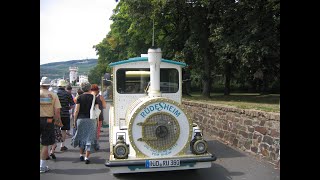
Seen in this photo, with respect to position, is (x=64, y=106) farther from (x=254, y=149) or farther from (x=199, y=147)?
(x=254, y=149)

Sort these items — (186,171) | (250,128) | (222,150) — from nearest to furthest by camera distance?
(186,171), (250,128), (222,150)

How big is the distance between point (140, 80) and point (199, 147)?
8.78 feet

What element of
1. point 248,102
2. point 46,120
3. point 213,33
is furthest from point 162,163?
point 213,33

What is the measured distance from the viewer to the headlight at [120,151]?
584 cm

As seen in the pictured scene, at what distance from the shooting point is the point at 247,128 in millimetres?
8336

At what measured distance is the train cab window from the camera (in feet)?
26.7

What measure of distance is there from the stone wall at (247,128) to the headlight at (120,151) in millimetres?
1332

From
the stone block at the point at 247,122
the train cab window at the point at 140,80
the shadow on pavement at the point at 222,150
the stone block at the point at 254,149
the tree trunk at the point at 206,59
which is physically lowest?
the shadow on pavement at the point at 222,150

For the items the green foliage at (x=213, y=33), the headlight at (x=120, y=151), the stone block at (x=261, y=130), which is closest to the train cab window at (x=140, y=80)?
the stone block at (x=261, y=130)

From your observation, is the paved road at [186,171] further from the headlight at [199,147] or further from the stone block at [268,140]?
the headlight at [199,147]

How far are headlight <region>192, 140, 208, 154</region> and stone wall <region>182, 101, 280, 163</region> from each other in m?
0.62

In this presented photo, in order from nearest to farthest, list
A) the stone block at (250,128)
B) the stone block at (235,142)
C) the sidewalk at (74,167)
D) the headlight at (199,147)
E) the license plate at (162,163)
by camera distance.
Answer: the license plate at (162,163), the headlight at (199,147), the sidewalk at (74,167), the stone block at (250,128), the stone block at (235,142)
